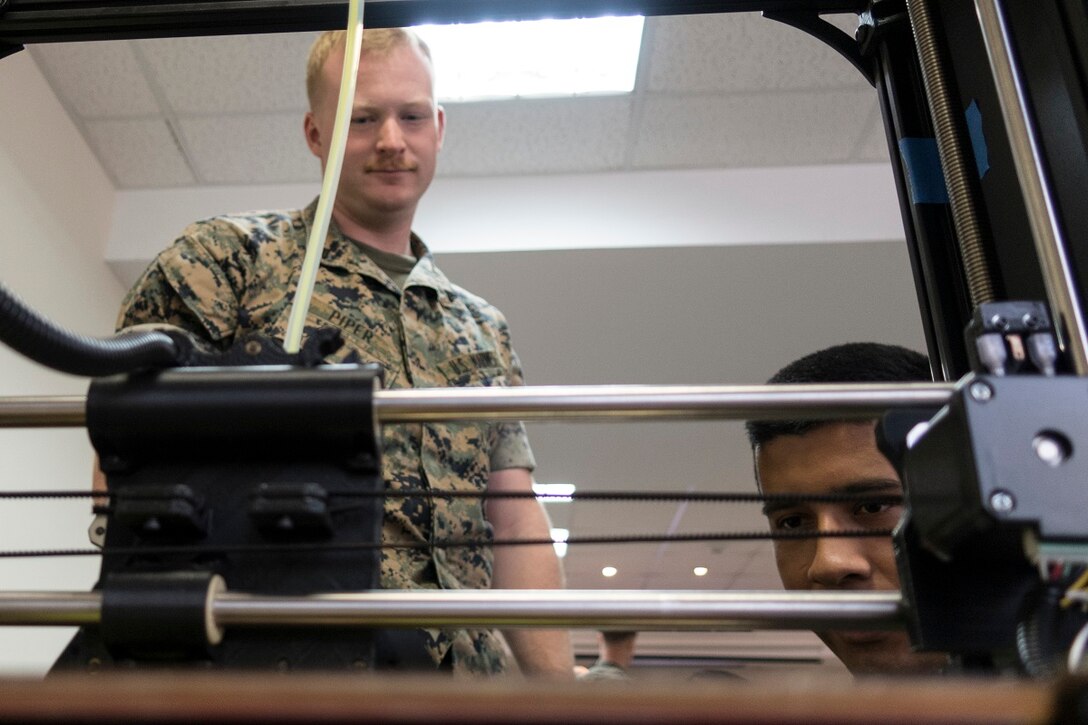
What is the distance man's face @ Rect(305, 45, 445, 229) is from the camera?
1299 mm

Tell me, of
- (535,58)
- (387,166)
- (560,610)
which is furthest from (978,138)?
(535,58)

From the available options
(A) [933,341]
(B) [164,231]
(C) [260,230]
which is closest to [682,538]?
(A) [933,341]

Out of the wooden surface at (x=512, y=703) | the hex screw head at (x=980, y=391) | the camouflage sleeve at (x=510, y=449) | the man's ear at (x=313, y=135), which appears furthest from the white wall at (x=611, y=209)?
the wooden surface at (x=512, y=703)

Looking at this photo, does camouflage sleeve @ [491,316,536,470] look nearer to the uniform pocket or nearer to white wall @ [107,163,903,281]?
the uniform pocket

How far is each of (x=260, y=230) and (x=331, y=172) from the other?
0.53 m

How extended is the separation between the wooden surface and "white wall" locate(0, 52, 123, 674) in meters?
2.27

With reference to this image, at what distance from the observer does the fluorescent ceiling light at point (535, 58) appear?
2.37 meters

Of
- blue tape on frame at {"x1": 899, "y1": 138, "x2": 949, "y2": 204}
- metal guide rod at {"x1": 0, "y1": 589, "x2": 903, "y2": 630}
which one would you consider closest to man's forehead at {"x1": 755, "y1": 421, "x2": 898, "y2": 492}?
blue tape on frame at {"x1": 899, "y1": 138, "x2": 949, "y2": 204}

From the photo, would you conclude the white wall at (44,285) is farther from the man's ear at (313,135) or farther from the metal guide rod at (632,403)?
the metal guide rod at (632,403)

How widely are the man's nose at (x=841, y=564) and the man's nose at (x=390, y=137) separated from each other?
30.9 inches

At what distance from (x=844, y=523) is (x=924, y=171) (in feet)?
1.78

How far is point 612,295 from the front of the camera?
3.07 meters

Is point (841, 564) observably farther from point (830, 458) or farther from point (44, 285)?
point (44, 285)

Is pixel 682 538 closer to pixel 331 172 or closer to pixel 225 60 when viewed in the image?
pixel 331 172
